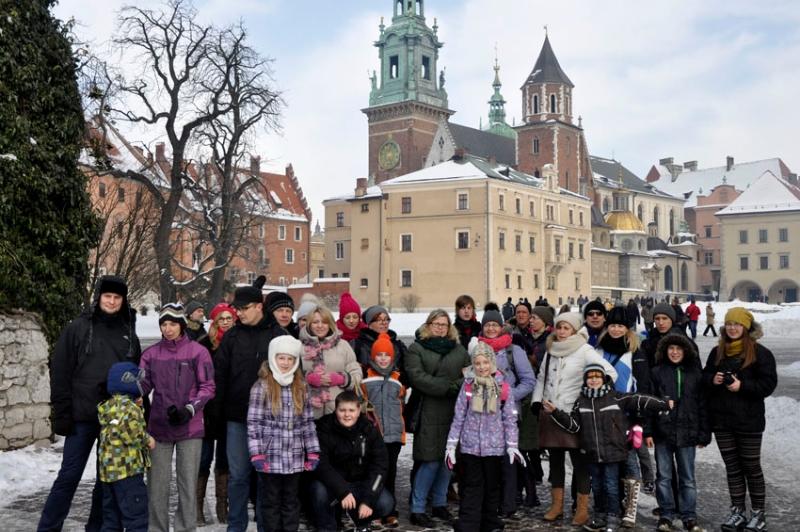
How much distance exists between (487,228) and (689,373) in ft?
199

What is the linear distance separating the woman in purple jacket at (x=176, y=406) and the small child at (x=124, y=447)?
211 millimetres

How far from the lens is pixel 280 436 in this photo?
646cm

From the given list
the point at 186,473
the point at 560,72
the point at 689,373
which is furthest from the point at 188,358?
the point at 560,72

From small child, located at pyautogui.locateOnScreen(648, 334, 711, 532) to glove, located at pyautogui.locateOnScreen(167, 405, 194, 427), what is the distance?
13.2 ft

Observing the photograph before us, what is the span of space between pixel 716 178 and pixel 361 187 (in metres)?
70.3

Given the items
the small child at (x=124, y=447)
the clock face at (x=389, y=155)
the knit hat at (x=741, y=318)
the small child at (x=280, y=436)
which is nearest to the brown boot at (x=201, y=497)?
the small child at (x=124, y=447)

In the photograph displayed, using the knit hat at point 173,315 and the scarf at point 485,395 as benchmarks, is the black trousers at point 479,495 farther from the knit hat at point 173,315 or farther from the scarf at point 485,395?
the knit hat at point 173,315

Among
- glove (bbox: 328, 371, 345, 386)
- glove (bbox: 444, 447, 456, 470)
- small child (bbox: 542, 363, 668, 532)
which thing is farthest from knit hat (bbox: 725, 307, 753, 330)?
glove (bbox: 328, 371, 345, 386)

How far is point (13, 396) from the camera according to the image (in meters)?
10.1

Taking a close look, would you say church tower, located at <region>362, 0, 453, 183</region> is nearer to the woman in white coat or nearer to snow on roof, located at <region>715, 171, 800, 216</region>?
snow on roof, located at <region>715, 171, 800, 216</region>

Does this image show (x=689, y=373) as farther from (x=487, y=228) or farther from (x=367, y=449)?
(x=487, y=228)

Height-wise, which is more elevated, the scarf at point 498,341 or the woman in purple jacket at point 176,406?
the scarf at point 498,341

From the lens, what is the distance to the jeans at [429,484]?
25.0ft

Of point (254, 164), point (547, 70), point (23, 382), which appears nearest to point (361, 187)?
point (547, 70)
